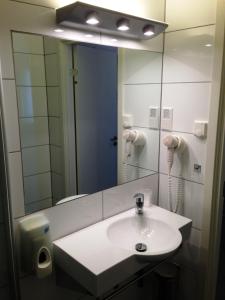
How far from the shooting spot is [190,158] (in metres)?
1.66

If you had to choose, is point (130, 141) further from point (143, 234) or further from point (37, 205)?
point (37, 205)

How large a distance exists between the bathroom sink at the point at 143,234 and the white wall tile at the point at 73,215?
120 millimetres

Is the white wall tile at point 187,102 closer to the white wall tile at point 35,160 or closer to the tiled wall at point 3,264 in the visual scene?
the white wall tile at point 35,160

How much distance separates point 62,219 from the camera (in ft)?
4.47

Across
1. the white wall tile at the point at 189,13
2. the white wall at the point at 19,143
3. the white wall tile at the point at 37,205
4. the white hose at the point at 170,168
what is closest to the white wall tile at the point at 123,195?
the white wall at the point at 19,143

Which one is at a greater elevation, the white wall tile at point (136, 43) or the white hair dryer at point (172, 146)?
the white wall tile at point (136, 43)

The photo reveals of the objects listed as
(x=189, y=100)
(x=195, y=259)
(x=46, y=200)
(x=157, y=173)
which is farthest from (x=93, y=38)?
(x=195, y=259)

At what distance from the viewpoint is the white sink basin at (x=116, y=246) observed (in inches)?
45.5

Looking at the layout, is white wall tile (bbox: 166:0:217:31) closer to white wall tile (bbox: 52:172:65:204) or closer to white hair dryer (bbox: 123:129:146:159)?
white hair dryer (bbox: 123:129:146:159)

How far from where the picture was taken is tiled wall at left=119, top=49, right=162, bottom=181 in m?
1.68

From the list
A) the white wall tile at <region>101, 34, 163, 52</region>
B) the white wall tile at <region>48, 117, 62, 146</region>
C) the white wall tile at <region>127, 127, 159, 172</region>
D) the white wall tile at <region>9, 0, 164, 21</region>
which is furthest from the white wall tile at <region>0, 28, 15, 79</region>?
the white wall tile at <region>127, 127, 159, 172</region>

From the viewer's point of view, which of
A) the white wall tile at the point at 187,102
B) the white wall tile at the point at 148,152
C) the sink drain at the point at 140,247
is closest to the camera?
the sink drain at the point at 140,247

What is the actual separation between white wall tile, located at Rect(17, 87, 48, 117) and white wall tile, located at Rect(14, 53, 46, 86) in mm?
26

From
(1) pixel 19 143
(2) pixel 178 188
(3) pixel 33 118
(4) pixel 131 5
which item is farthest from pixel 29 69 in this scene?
(2) pixel 178 188
